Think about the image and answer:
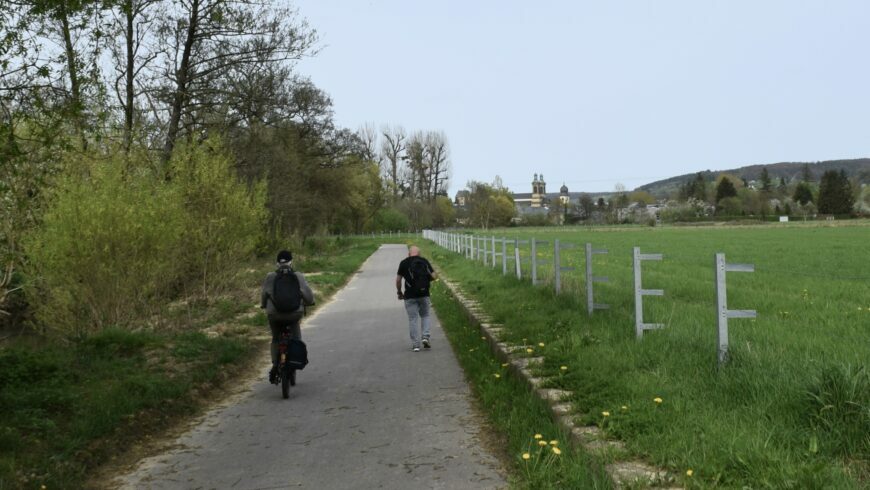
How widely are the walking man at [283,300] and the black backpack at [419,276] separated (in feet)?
8.38

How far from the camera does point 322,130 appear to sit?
36500mm

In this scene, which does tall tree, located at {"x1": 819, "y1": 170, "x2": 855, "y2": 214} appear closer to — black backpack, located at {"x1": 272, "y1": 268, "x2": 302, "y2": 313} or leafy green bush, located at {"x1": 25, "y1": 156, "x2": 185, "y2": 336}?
leafy green bush, located at {"x1": 25, "y1": 156, "x2": 185, "y2": 336}

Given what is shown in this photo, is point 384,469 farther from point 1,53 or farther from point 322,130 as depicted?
point 322,130

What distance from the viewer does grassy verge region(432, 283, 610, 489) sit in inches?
175

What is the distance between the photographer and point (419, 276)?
10.8 meters

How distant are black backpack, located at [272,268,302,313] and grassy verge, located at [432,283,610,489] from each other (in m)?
2.26

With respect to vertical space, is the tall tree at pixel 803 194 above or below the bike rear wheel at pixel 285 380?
above

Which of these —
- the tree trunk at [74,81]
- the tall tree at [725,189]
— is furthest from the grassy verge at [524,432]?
the tall tree at [725,189]

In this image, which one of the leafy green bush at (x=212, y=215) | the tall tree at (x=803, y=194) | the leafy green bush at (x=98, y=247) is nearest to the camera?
the leafy green bush at (x=98, y=247)

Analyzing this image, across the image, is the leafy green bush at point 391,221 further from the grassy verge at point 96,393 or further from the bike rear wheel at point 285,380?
the bike rear wheel at point 285,380

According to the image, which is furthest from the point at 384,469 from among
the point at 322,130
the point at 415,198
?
the point at 415,198

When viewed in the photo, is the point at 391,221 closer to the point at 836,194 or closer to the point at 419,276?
the point at 836,194

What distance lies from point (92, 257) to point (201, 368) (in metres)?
3.12

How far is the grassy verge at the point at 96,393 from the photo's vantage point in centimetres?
544
